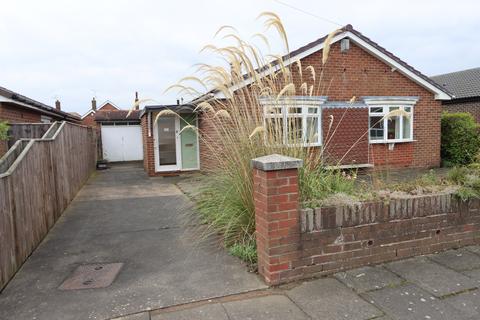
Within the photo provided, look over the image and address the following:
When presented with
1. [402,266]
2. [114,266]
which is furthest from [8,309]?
[402,266]

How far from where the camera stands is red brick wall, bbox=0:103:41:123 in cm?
821

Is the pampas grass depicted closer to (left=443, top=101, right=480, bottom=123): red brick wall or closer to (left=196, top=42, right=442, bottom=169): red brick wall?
(left=196, top=42, right=442, bottom=169): red brick wall

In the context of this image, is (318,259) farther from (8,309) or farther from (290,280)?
(8,309)

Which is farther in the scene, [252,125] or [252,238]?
[252,125]

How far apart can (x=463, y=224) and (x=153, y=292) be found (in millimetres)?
3267

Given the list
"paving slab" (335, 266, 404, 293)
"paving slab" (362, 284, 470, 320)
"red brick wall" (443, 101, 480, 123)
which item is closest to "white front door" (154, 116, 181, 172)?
"paving slab" (335, 266, 404, 293)

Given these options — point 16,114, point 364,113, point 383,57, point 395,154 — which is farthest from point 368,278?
point 16,114

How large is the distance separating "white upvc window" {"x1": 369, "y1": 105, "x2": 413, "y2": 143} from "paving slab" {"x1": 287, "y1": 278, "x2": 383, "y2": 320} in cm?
823

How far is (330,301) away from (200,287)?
1099 mm

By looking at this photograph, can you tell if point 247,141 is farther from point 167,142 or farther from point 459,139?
point 459,139

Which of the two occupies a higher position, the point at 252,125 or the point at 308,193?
the point at 252,125

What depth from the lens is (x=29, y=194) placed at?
13.5 feet

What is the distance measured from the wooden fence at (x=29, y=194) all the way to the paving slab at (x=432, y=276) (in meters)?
3.65

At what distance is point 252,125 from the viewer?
3.94 meters
